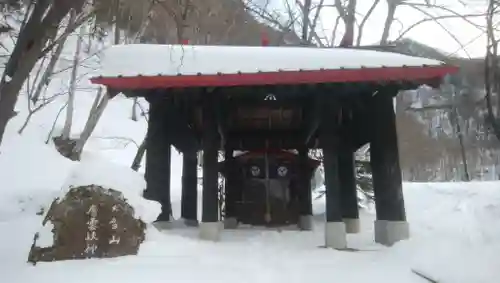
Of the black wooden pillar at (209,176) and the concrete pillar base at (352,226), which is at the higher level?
the black wooden pillar at (209,176)

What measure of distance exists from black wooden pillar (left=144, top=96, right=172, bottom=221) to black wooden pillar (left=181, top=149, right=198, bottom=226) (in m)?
1.20

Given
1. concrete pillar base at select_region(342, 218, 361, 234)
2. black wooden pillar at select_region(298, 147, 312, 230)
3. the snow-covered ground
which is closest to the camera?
the snow-covered ground

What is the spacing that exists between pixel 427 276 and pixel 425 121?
1958cm

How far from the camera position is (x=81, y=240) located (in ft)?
18.5

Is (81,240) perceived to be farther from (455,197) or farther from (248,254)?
(455,197)

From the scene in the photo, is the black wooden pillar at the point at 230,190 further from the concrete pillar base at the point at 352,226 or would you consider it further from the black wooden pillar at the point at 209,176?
the black wooden pillar at the point at 209,176

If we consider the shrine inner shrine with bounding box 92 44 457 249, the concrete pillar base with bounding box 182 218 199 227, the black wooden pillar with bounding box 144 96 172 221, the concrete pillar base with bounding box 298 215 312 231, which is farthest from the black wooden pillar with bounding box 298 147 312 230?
the black wooden pillar with bounding box 144 96 172 221

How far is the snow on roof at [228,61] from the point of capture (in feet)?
23.2

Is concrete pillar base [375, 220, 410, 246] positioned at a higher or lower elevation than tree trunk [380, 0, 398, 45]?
lower

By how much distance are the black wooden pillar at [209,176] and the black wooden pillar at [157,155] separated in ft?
3.21

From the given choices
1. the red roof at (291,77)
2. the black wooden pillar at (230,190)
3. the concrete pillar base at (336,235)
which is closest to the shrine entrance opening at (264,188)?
the black wooden pillar at (230,190)

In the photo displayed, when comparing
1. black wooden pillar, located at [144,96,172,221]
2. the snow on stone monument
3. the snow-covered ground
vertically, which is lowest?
the snow-covered ground

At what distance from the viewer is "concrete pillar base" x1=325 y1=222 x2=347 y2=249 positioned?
7.52 meters

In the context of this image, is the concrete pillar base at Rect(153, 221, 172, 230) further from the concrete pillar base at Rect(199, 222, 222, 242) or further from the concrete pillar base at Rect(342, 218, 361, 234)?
the concrete pillar base at Rect(342, 218, 361, 234)
